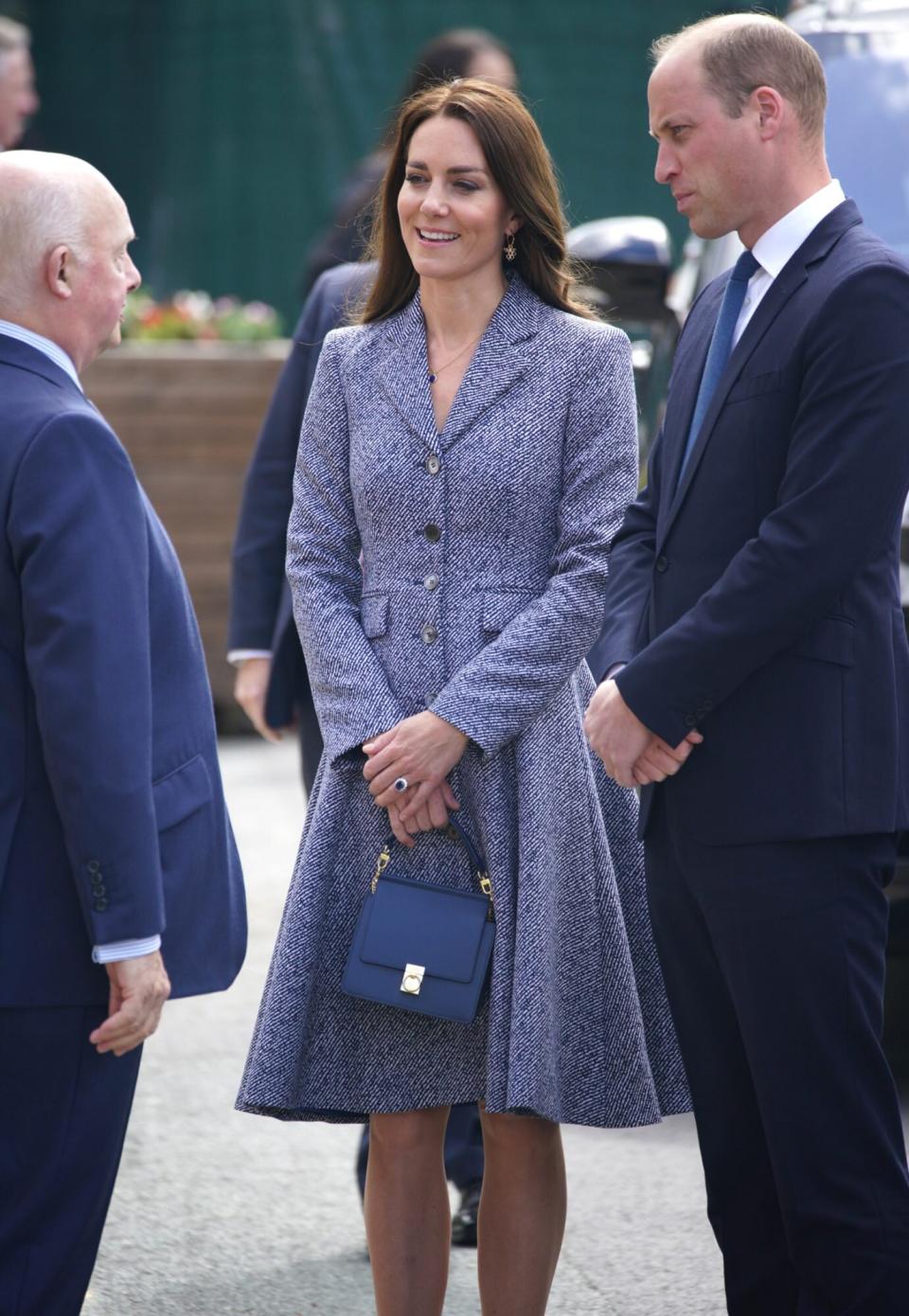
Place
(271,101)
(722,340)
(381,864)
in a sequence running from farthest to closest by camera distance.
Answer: (271,101) → (381,864) → (722,340)

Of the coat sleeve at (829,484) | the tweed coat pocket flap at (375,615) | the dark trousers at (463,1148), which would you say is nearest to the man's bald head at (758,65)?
the coat sleeve at (829,484)

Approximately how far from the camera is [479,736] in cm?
298

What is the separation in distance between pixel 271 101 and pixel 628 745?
8.29 m

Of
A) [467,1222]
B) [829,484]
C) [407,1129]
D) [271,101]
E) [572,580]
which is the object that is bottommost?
[271,101]

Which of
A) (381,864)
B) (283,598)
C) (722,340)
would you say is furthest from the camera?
(283,598)

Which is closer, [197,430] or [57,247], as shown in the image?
[57,247]

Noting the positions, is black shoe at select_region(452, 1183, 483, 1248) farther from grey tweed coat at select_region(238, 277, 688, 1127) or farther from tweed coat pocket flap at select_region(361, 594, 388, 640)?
tweed coat pocket flap at select_region(361, 594, 388, 640)

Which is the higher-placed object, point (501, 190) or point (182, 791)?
point (501, 190)

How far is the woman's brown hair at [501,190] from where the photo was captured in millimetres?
3145

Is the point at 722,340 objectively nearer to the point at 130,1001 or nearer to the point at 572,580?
the point at 572,580

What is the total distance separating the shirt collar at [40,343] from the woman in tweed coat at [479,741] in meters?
0.75

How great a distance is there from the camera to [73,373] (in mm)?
2547

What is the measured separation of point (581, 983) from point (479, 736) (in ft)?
1.42

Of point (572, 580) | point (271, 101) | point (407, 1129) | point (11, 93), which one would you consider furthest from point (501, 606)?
point (271, 101)
